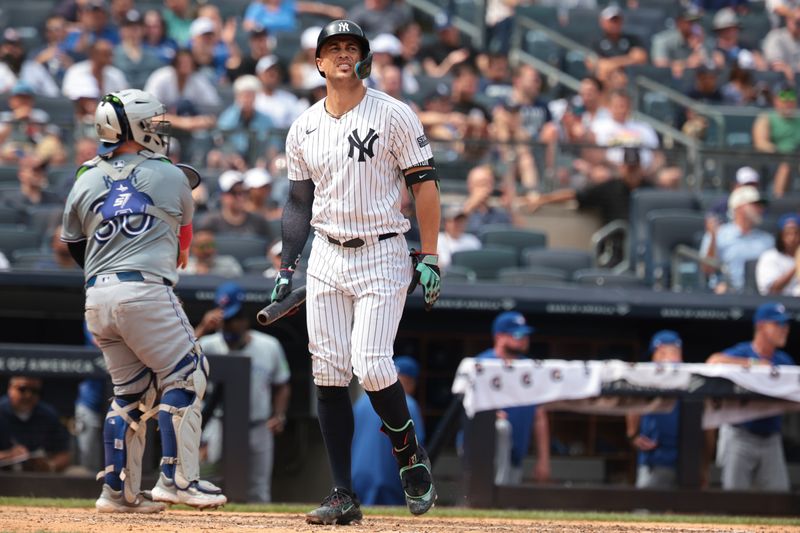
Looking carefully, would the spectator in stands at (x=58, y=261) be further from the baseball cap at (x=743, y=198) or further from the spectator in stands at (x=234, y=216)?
the baseball cap at (x=743, y=198)

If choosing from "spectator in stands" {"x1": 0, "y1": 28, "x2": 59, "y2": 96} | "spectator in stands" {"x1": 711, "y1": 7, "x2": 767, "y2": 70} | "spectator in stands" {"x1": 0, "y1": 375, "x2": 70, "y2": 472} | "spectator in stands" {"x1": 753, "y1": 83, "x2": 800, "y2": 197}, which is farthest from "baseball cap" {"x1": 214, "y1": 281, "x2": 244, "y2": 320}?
"spectator in stands" {"x1": 711, "y1": 7, "x2": 767, "y2": 70}

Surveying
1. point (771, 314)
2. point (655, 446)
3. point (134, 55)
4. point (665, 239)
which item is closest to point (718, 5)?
point (665, 239)

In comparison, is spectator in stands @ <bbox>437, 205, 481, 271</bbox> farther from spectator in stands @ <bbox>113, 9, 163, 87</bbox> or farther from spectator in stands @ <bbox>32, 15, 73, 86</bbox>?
spectator in stands @ <bbox>32, 15, 73, 86</bbox>

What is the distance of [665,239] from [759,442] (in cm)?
257

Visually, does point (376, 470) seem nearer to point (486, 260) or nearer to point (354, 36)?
point (486, 260)

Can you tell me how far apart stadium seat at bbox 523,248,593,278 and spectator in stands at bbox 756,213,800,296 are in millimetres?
1340

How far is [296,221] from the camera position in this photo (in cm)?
554

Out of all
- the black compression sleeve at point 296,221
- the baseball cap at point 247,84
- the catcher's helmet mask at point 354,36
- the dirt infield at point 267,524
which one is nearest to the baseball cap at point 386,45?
the baseball cap at point 247,84

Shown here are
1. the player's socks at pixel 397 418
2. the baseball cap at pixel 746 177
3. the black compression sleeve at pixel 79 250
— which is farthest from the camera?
the baseball cap at pixel 746 177

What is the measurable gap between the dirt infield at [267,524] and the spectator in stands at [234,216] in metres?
3.92

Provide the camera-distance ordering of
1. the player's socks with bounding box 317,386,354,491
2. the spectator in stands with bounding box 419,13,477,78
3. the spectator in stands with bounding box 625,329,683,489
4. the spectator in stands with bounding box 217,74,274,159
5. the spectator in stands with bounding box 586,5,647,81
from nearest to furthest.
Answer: the player's socks with bounding box 317,386,354,491 → the spectator in stands with bounding box 625,329,683,489 → the spectator in stands with bounding box 217,74,274,159 → the spectator in stands with bounding box 419,13,477,78 → the spectator in stands with bounding box 586,5,647,81

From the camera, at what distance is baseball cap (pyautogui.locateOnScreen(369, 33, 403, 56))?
12.5m

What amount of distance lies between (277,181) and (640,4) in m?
6.84

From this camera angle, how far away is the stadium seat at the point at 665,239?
10.6 metres
